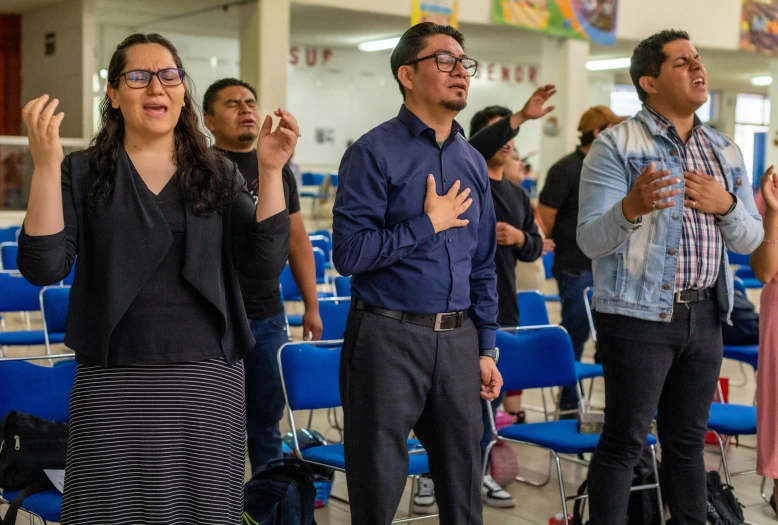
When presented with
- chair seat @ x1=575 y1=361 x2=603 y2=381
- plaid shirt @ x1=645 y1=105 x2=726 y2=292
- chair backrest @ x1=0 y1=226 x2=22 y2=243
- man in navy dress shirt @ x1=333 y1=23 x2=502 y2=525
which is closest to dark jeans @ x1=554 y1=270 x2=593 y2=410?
chair seat @ x1=575 y1=361 x2=603 y2=381

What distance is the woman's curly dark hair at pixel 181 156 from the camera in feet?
7.07

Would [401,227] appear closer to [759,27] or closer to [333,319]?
[333,319]

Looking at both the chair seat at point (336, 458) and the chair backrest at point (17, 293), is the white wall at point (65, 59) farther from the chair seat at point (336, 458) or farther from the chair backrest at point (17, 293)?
the chair seat at point (336, 458)

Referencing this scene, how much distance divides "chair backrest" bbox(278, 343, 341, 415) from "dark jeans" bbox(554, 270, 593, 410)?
1.75 m

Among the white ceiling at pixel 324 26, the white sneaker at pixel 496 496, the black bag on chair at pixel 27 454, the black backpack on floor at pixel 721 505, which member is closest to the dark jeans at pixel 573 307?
the white sneaker at pixel 496 496

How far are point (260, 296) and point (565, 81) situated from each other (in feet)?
36.0

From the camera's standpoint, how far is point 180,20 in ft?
48.3

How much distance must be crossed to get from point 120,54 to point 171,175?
306mm

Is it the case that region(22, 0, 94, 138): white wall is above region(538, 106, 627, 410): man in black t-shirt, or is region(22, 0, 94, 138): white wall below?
above

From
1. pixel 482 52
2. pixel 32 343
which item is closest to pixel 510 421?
pixel 32 343

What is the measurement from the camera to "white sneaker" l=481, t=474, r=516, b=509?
4.01 meters

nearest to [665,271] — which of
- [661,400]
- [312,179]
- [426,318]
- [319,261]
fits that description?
→ [661,400]

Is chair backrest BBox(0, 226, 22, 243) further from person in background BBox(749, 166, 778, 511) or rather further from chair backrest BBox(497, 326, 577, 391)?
person in background BBox(749, 166, 778, 511)

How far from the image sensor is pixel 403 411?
257 centimetres
